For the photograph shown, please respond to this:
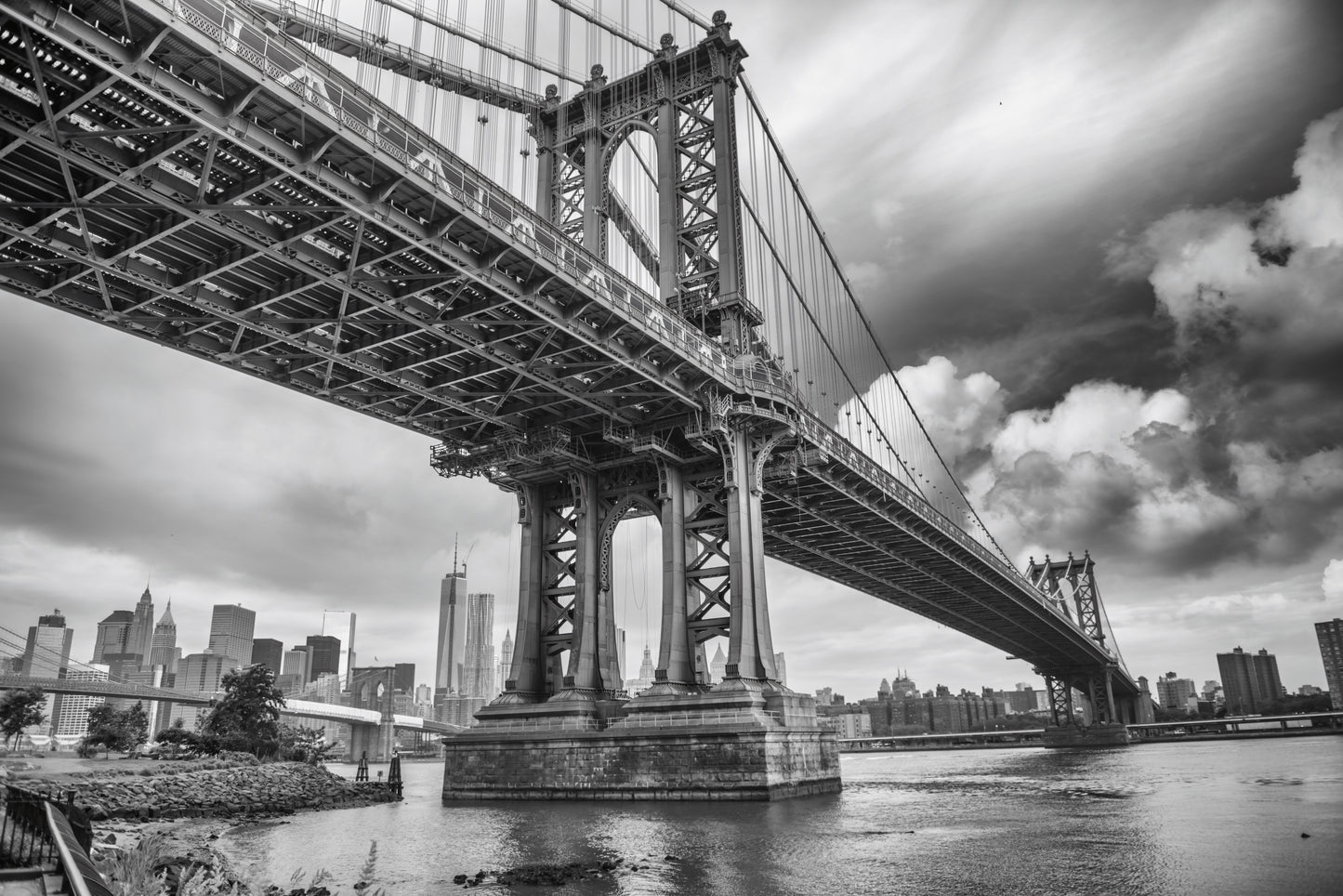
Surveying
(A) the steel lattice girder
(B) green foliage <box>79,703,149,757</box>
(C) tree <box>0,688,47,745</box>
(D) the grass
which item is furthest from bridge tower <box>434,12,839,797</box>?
(C) tree <box>0,688,47,745</box>

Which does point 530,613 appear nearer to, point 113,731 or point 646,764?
point 646,764

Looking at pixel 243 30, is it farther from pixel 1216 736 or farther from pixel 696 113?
pixel 1216 736

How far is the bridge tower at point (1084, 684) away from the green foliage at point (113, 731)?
366 feet

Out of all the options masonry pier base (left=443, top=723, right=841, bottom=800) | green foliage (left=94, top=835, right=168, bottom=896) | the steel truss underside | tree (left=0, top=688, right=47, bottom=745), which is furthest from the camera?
tree (left=0, top=688, right=47, bottom=745)

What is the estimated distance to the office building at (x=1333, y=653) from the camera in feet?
553

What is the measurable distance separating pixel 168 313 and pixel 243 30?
1357 cm

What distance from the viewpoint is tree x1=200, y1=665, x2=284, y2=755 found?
2336 inches

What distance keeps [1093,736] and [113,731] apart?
13185 cm

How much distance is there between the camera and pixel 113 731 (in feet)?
211

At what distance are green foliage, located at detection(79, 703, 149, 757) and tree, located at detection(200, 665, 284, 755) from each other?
7.27 m

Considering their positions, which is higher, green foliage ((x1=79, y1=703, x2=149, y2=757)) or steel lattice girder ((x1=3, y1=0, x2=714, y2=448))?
steel lattice girder ((x1=3, y1=0, x2=714, y2=448))

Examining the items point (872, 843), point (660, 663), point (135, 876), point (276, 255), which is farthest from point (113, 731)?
point (135, 876)

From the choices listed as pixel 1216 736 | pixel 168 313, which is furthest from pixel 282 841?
pixel 1216 736

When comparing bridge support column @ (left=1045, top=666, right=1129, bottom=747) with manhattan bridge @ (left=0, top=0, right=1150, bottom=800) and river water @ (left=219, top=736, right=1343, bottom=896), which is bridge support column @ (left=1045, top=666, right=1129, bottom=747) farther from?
river water @ (left=219, top=736, right=1343, bottom=896)
